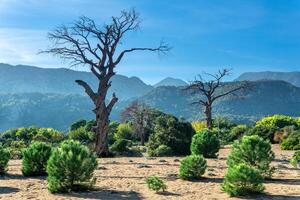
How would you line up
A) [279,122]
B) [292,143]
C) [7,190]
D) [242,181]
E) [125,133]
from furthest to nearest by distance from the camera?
[279,122] < [125,133] < [292,143] < [7,190] < [242,181]

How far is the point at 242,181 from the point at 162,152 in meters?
15.5

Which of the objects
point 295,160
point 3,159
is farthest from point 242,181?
point 3,159

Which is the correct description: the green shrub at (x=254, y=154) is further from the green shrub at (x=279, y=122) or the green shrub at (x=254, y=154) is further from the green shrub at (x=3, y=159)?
the green shrub at (x=279, y=122)

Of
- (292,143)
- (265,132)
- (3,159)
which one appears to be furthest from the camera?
(265,132)

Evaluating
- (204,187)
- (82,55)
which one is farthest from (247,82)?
(204,187)

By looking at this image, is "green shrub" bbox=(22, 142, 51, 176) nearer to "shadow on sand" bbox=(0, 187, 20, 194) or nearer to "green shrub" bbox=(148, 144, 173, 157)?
"shadow on sand" bbox=(0, 187, 20, 194)

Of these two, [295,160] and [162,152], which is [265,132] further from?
[295,160]

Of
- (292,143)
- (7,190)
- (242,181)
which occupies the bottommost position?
(7,190)

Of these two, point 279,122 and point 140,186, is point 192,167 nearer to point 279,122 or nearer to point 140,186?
point 140,186

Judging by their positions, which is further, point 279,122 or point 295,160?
point 279,122

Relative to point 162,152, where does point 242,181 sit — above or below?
above

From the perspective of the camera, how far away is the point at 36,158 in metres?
16.3

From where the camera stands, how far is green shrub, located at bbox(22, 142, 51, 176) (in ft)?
53.0

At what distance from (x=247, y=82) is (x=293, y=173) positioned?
30.8 metres
